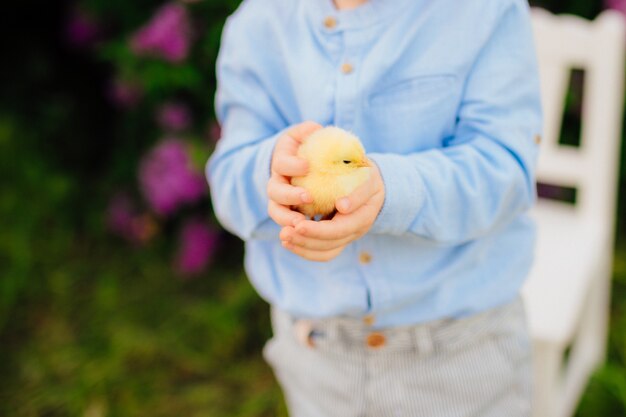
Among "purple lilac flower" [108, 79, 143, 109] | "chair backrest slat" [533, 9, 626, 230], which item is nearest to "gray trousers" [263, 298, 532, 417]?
"chair backrest slat" [533, 9, 626, 230]

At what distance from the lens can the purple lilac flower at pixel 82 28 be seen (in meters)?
2.68

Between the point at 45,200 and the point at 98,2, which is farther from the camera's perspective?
the point at 45,200

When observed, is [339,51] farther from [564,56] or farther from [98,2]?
[98,2]

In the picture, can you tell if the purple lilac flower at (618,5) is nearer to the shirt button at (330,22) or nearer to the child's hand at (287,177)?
the shirt button at (330,22)

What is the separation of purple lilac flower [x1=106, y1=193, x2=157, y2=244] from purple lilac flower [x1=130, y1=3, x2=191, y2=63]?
0.75 m

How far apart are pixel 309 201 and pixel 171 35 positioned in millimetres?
1352

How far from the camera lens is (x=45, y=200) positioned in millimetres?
2982

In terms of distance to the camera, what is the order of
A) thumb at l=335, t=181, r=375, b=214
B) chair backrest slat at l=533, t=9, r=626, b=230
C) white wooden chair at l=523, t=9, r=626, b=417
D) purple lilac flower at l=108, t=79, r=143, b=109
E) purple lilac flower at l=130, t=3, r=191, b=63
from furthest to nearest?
purple lilac flower at l=108, t=79, r=143, b=109 → purple lilac flower at l=130, t=3, r=191, b=63 → chair backrest slat at l=533, t=9, r=626, b=230 → white wooden chair at l=523, t=9, r=626, b=417 → thumb at l=335, t=181, r=375, b=214

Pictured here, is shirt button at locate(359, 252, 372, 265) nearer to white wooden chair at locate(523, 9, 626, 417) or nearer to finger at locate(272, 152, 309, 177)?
finger at locate(272, 152, 309, 177)

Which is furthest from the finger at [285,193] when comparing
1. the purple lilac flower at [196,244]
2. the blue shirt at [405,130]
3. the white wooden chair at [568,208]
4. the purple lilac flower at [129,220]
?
the purple lilac flower at [129,220]

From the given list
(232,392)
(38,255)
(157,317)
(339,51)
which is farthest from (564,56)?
(38,255)

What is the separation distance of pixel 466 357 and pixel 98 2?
5.96 ft

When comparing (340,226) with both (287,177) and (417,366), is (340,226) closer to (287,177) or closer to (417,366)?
(287,177)

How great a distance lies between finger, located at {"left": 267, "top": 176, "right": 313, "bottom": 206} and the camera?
3.00ft
